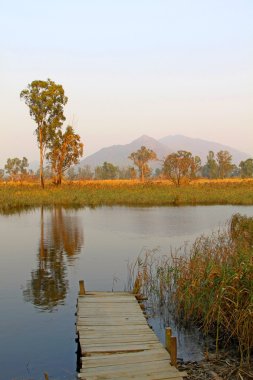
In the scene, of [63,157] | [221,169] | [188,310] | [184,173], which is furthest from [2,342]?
[221,169]

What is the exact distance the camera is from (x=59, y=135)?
6219 cm

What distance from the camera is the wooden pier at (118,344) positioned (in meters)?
8.02

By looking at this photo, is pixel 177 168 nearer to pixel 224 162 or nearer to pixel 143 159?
pixel 143 159

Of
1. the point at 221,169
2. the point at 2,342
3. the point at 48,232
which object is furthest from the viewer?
the point at 221,169

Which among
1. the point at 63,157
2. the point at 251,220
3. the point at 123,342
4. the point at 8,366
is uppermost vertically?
the point at 63,157

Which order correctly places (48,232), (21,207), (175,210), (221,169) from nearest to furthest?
(48,232)
(175,210)
(21,207)
(221,169)

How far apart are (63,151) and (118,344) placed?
181 feet

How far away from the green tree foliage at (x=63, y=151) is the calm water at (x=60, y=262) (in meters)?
21.3

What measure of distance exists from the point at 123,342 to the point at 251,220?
1428cm

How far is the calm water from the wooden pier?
0.80m

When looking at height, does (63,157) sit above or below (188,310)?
above

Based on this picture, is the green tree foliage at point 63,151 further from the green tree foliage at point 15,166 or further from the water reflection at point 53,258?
the green tree foliage at point 15,166

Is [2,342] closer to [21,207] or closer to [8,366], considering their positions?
[8,366]

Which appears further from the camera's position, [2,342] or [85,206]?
[85,206]
